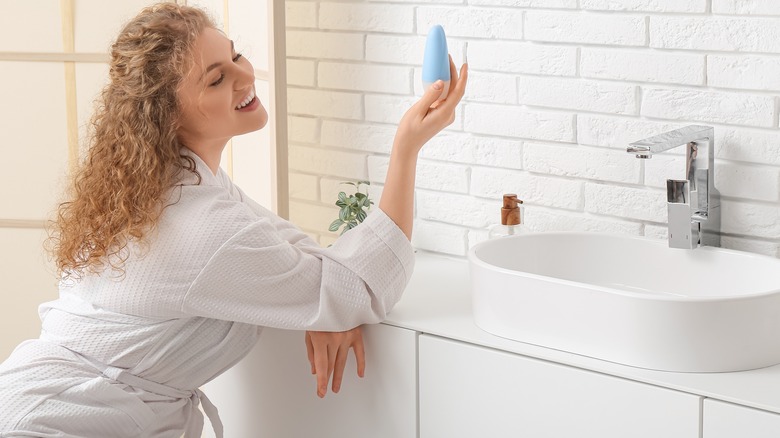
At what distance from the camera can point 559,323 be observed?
1.35 metres

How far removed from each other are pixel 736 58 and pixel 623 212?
31 cm

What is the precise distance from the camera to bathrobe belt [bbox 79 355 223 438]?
4.76ft

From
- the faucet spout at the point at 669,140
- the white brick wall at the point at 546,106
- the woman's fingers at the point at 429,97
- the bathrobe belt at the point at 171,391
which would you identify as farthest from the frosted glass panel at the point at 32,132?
the faucet spout at the point at 669,140

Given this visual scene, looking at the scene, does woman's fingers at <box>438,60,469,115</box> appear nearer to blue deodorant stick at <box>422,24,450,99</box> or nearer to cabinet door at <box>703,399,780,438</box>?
blue deodorant stick at <box>422,24,450,99</box>

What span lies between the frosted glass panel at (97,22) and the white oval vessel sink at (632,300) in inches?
42.7

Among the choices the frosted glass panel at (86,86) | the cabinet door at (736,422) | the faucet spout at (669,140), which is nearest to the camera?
the cabinet door at (736,422)

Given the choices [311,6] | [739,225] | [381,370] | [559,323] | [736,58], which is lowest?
[381,370]

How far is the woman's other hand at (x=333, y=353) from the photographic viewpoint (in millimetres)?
1508

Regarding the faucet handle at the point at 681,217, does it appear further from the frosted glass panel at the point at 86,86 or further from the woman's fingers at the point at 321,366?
the frosted glass panel at the point at 86,86

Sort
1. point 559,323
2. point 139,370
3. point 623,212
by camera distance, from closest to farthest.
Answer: point 559,323
point 139,370
point 623,212

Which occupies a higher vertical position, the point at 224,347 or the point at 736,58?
the point at 736,58

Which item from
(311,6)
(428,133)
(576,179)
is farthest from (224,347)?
(311,6)

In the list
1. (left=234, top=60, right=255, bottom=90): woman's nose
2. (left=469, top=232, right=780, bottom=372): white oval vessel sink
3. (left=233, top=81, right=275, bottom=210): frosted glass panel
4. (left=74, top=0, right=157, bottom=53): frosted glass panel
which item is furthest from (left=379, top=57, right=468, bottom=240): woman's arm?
(left=74, top=0, right=157, bottom=53): frosted glass panel

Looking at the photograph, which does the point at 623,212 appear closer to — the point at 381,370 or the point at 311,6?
the point at 381,370
